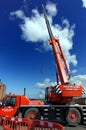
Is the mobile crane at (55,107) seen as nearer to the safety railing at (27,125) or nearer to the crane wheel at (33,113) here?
the crane wheel at (33,113)

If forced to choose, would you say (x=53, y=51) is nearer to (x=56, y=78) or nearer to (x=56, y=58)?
(x=56, y=58)

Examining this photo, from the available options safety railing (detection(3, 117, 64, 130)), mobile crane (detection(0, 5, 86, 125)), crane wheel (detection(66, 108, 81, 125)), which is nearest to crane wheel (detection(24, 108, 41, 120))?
mobile crane (detection(0, 5, 86, 125))

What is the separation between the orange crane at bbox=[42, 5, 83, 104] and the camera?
17750mm

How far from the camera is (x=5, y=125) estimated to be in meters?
10.2

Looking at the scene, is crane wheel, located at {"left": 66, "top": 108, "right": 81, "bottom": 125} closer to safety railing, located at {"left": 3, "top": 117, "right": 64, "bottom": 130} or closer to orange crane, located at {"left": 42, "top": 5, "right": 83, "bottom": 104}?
orange crane, located at {"left": 42, "top": 5, "right": 83, "bottom": 104}

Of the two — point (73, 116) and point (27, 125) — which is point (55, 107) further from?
point (27, 125)

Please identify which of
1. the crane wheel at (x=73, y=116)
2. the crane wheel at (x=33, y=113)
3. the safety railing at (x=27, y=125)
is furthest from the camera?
the crane wheel at (x=33, y=113)

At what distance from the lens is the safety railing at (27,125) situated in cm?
830

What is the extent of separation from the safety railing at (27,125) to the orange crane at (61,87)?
8.15 metres

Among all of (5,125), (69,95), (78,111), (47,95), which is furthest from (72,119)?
(5,125)

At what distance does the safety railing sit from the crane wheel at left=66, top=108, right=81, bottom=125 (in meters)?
8.34

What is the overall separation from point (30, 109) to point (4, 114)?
207 cm

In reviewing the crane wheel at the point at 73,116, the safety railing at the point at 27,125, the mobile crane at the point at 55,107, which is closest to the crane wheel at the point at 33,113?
the mobile crane at the point at 55,107

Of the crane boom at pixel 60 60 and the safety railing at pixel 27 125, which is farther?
the crane boom at pixel 60 60
